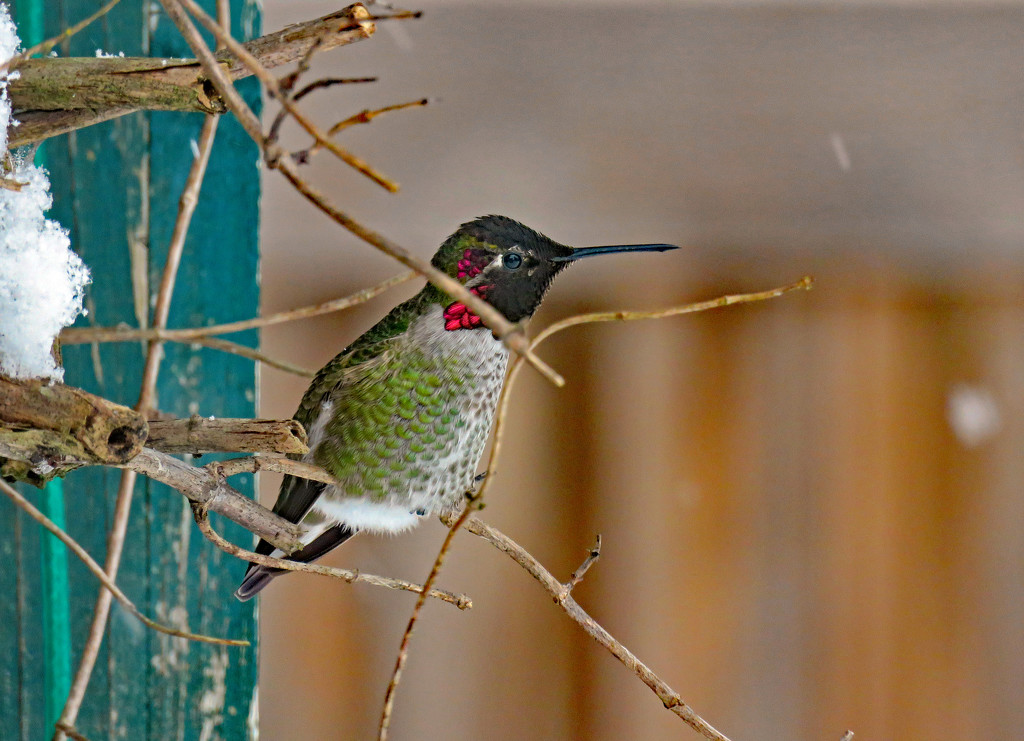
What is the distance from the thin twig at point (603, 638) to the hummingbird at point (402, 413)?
6.2 inches

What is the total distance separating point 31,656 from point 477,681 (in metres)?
0.85

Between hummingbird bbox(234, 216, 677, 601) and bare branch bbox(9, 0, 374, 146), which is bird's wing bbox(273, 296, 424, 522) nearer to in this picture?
hummingbird bbox(234, 216, 677, 601)

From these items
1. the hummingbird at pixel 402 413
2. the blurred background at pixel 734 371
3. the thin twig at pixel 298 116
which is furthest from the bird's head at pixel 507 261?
the blurred background at pixel 734 371

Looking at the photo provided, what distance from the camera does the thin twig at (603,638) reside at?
Answer: 62cm

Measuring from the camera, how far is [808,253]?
5.18 ft

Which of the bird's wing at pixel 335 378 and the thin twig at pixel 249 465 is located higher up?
the bird's wing at pixel 335 378

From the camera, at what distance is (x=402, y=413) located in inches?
30.8

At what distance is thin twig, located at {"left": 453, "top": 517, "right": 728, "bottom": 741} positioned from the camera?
0.62m

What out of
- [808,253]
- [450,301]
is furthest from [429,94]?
[450,301]

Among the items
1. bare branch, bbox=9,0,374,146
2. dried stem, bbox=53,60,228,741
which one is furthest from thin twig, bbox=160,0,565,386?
dried stem, bbox=53,60,228,741

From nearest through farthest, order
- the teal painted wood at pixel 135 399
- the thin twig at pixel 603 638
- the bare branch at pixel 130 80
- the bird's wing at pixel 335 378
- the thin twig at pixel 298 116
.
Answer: the thin twig at pixel 298 116, the bare branch at pixel 130 80, the thin twig at pixel 603 638, the bird's wing at pixel 335 378, the teal painted wood at pixel 135 399

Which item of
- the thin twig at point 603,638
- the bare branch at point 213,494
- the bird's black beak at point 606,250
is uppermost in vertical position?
the bird's black beak at point 606,250

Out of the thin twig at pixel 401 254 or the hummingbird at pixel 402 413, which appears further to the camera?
the hummingbird at pixel 402 413

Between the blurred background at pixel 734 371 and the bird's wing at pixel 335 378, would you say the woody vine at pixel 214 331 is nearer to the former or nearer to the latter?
the bird's wing at pixel 335 378
